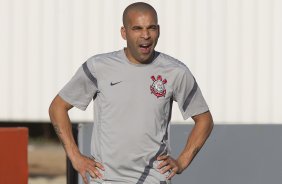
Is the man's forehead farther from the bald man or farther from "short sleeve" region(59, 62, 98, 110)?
"short sleeve" region(59, 62, 98, 110)

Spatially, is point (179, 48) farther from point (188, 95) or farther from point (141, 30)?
point (141, 30)

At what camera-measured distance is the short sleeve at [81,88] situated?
5379mm

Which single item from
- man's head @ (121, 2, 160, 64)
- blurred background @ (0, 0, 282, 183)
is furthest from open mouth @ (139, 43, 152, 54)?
blurred background @ (0, 0, 282, 183)

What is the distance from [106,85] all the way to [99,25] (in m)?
7.22

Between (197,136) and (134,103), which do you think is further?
(197,136)

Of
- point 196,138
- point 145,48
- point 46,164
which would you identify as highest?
point 145,48

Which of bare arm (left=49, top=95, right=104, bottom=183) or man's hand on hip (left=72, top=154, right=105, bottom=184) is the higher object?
bare arm (left=49, top=95, right=104, bottom=183)

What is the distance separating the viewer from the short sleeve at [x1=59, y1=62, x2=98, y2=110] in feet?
17.6

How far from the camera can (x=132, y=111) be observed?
5.22 metres

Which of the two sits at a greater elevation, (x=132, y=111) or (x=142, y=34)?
(x=142, y=34)

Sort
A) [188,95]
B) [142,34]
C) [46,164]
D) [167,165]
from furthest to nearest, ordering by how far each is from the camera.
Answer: [46,164] < [188,95] < [167,165] < [142,34]

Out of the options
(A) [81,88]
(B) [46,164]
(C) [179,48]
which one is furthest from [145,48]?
(B) [46,164]

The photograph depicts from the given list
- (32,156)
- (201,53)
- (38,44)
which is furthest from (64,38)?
(32,156)

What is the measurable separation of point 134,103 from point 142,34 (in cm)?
36
